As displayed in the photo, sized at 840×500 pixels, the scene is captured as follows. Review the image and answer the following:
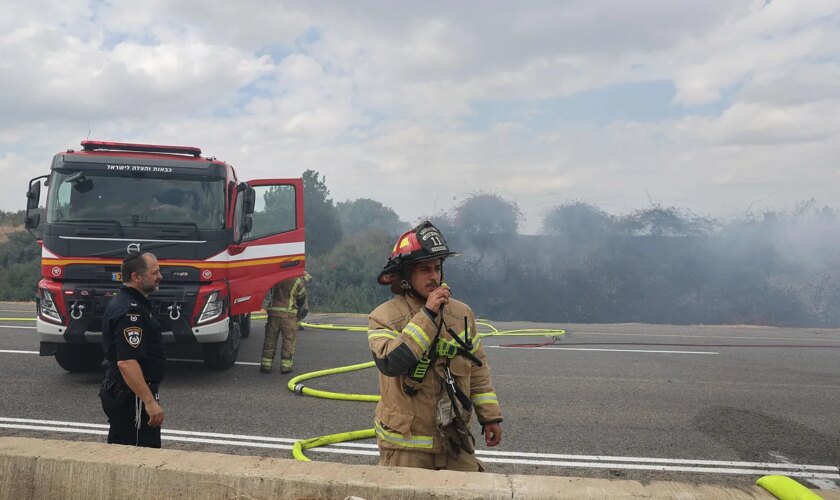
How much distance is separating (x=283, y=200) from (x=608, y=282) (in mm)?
21558

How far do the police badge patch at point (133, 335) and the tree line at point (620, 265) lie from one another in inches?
737

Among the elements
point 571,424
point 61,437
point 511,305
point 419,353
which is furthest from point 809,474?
point 511,305

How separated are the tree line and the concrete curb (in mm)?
19617

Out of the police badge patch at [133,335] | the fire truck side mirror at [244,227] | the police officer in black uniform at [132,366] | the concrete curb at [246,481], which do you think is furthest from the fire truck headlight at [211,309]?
the concrete curb at [246,481]

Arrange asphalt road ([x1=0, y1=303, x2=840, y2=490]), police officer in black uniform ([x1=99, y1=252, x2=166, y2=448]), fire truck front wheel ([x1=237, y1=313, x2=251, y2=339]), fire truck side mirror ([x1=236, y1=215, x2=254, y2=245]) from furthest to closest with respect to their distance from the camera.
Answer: fire truck front wheel ([x1=237, y1=313, x2=251, y2=339]) < fire truck side mirror ([x1=236, y1=215, x2=254, y2=245]) < asphalt road ([x1=0, y1=303, x2=840, y2=490]) < police officer in black uniform ([x1=99, y1=252, x2=166, y2=448])

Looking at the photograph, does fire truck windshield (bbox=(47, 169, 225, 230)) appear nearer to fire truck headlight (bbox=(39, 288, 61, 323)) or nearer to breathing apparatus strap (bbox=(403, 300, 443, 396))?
fire truck headlight (bbox=(39, 288, 61, 323))

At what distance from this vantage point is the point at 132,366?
366 centimetres

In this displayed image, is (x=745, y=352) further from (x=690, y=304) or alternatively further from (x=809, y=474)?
(x=690, y=304)

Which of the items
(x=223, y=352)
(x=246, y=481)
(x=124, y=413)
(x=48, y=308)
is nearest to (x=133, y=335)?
(x=124, y=413)

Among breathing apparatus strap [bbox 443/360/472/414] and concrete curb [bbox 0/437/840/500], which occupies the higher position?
breathing apparatus strap [bbox 443/360/472/414]

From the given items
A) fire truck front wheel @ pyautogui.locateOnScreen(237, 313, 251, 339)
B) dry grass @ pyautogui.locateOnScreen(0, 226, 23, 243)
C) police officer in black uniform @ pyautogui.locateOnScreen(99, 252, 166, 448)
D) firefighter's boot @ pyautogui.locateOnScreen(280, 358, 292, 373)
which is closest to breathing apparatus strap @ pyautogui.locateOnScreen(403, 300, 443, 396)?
police officer in black uniform @ pyautogui.locateOnScreen(99, 252, 166, 448)

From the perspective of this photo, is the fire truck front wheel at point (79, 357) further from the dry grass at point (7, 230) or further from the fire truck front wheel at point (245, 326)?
the dry grass at point (7, 230)

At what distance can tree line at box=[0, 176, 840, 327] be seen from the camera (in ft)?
83.2

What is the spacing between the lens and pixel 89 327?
689 centimetres
